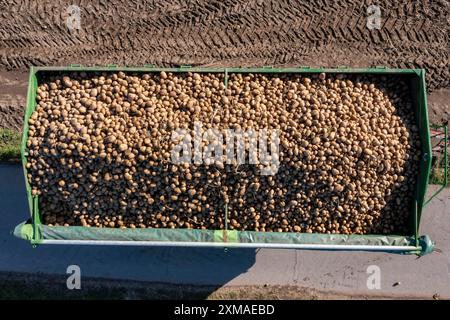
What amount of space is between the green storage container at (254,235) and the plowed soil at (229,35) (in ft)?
5.32

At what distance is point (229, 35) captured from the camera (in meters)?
7.92

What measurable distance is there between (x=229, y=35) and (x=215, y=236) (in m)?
3.67

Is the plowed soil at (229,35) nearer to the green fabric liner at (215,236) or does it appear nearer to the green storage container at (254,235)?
the green storage container at (254,235)

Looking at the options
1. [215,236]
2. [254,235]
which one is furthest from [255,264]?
[215,236]

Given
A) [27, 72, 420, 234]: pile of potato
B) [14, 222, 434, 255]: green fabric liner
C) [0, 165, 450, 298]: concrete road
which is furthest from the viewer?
[0, 165, 450, 298]: concrete road

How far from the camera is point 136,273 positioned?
7.87 metres

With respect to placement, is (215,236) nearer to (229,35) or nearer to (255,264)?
(255,264)

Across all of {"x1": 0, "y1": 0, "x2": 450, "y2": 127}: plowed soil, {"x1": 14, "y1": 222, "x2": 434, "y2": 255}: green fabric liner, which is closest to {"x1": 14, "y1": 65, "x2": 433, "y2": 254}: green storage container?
{"x1": 14, "y1": 222, "x2": 434, "y2": 255}: green fabric liner

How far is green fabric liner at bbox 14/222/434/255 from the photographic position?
20.3 feet

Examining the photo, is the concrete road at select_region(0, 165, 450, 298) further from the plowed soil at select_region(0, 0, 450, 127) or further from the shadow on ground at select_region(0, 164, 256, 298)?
the plowed soil at select_region(0, 0, 450, 127)

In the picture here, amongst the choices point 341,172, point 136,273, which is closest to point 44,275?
point 136,273

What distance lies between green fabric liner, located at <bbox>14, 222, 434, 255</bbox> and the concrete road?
1.65 m
